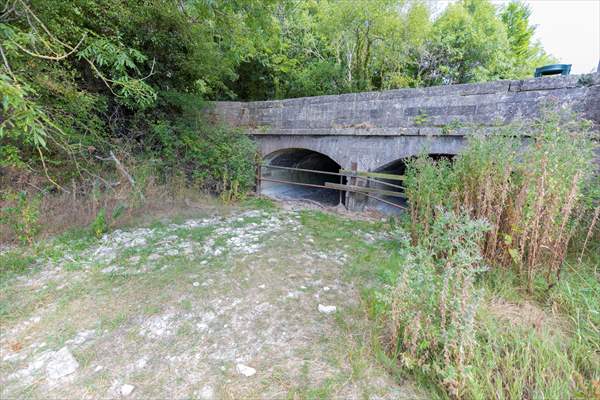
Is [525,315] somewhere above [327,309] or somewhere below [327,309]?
above

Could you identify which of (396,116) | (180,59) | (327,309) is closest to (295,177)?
(396,116)

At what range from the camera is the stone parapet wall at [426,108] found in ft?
10.6

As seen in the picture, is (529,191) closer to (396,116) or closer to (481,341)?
(481,341)

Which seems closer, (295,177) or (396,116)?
(396,116)

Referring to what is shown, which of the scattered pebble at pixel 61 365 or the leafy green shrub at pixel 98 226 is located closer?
the scattered pebble at pixel 61 365

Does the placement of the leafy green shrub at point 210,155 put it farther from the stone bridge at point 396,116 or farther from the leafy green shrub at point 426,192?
the leafy green shrub at point 426,192

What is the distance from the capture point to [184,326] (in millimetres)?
1896

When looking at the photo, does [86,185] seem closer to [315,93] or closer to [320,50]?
[315,93]

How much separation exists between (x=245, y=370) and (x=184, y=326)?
62cm

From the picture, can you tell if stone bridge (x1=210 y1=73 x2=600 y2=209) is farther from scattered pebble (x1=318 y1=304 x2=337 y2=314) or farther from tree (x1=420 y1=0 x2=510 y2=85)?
tree (x1=420 y1=0 x2=510 y2=85)

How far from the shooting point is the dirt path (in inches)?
57.0

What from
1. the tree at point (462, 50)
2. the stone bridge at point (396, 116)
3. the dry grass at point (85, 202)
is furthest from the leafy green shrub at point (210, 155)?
the tree at point (462, 50)

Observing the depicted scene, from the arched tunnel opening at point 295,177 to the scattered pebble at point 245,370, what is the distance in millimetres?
4810

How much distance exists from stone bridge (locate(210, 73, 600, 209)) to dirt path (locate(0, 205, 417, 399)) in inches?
92.6
